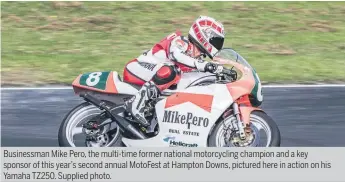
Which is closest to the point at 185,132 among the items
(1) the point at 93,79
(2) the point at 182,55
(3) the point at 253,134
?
(3) the point at 253,134

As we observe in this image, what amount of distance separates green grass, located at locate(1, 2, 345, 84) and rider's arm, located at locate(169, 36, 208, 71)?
417 cm

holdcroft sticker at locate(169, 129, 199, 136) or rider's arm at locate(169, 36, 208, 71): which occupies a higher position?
rider's arm at locate(169, 36, 208, 71)

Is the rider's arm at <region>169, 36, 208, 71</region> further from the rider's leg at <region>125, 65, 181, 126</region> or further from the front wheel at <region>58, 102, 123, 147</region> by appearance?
the front wheel at <region>58, 102, 123, 147</region>

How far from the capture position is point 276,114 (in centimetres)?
1133

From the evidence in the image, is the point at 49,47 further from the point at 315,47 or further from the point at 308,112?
the point at 308,112

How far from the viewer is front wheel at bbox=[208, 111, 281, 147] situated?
905cm

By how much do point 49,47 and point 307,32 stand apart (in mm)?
5260

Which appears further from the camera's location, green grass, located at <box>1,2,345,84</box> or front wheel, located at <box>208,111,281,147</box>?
green grass, located at <box>1,2,345,84</box>

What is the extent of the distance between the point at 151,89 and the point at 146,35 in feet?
24.8

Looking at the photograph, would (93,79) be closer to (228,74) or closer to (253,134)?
(228,74)

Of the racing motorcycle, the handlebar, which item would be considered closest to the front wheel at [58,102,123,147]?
the racing motorcycle

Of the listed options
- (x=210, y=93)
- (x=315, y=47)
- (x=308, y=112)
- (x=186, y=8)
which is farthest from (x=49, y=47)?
(x=210, y=93)

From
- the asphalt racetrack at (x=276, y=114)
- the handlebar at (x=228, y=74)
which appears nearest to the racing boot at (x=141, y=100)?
the handlebar at (x=228, y=74)

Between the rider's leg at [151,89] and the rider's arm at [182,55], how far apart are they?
0.14 metres
